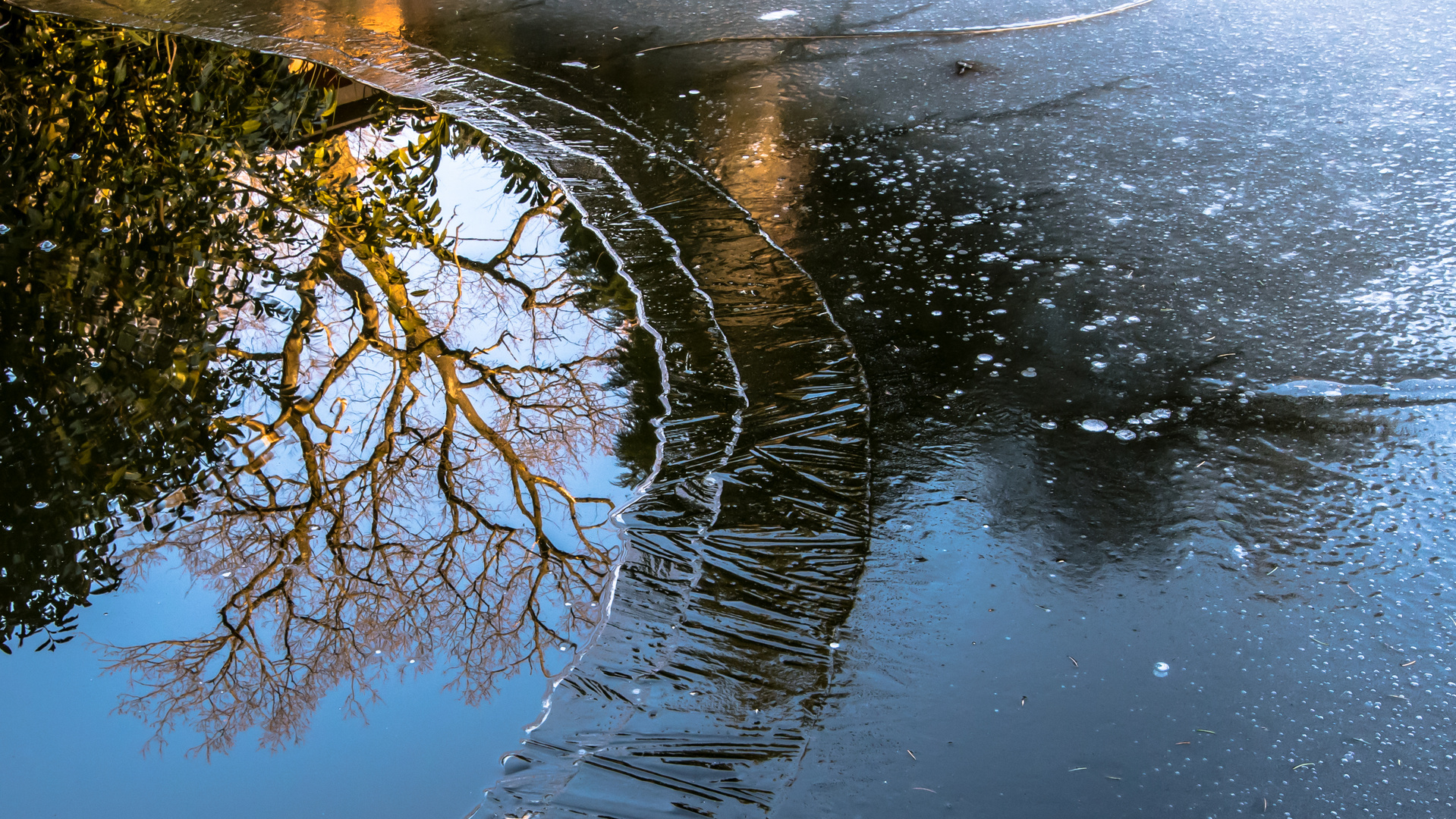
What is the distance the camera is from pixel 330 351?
121 inches

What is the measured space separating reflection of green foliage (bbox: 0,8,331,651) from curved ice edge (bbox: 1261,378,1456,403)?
285 cm

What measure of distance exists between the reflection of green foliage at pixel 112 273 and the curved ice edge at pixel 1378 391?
285cm

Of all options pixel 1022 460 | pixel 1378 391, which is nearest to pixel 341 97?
pixel 1022 460

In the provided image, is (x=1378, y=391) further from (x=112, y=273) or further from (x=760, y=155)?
(x=112, y=273)

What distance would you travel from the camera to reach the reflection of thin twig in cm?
534

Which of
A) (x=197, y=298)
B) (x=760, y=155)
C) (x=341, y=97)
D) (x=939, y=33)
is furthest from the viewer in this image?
(x=939, y=33)

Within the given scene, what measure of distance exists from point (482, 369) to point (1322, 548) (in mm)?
2207

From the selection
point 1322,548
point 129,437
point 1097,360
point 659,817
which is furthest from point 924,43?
point 659,817

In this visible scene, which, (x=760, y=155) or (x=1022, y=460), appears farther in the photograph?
(x=760, y=155)

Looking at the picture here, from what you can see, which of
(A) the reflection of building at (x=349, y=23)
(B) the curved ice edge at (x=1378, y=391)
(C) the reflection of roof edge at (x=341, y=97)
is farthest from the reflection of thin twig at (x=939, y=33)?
(B) the curved ice edge at (x=1378, y=391)

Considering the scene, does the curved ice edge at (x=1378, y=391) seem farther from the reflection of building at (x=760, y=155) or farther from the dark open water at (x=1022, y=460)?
the reflection of building at (x=760, y=155)

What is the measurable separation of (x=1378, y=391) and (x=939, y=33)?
3.44 m

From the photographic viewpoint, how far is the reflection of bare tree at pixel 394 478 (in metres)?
2.11

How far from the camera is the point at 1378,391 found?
103 inches
